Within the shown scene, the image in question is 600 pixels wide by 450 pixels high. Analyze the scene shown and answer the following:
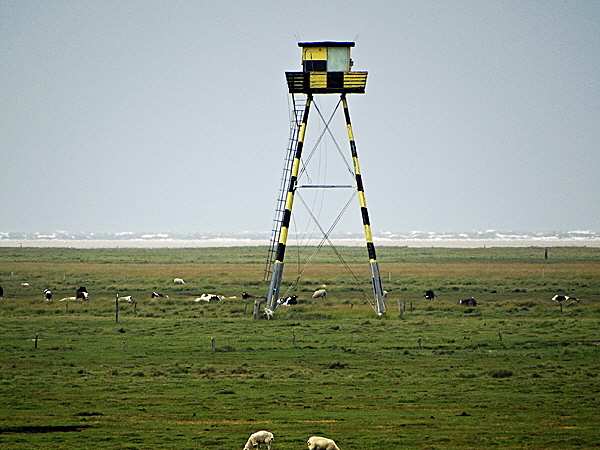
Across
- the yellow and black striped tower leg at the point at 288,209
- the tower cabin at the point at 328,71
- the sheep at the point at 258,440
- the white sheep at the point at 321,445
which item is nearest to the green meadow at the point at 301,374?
the sheep at the point at 258,440

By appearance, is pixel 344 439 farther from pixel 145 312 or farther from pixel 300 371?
pixel 145 312

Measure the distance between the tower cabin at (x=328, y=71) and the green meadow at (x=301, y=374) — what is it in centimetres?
1263

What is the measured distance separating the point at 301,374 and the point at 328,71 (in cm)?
1859

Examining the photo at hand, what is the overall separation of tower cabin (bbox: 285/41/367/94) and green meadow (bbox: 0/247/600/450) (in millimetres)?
12631

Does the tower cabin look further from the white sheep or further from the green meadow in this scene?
the white sheep

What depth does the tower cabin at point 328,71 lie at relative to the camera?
43.1 meters

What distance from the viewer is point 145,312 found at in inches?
2041

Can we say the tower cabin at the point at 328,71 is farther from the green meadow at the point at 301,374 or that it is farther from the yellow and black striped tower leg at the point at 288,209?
the green meadow at the point at 301,374

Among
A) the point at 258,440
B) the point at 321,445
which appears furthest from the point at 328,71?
the point at 321,445

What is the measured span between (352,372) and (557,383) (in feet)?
24.0

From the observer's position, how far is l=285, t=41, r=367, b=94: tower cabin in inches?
1697

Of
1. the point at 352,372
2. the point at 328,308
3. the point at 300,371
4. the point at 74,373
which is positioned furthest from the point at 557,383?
the point at 328,308

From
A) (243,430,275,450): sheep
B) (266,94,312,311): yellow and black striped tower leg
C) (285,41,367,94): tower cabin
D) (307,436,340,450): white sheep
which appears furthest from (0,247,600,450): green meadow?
(285,41,367,94): tower cabin

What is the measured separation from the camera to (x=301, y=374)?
30.5 m
